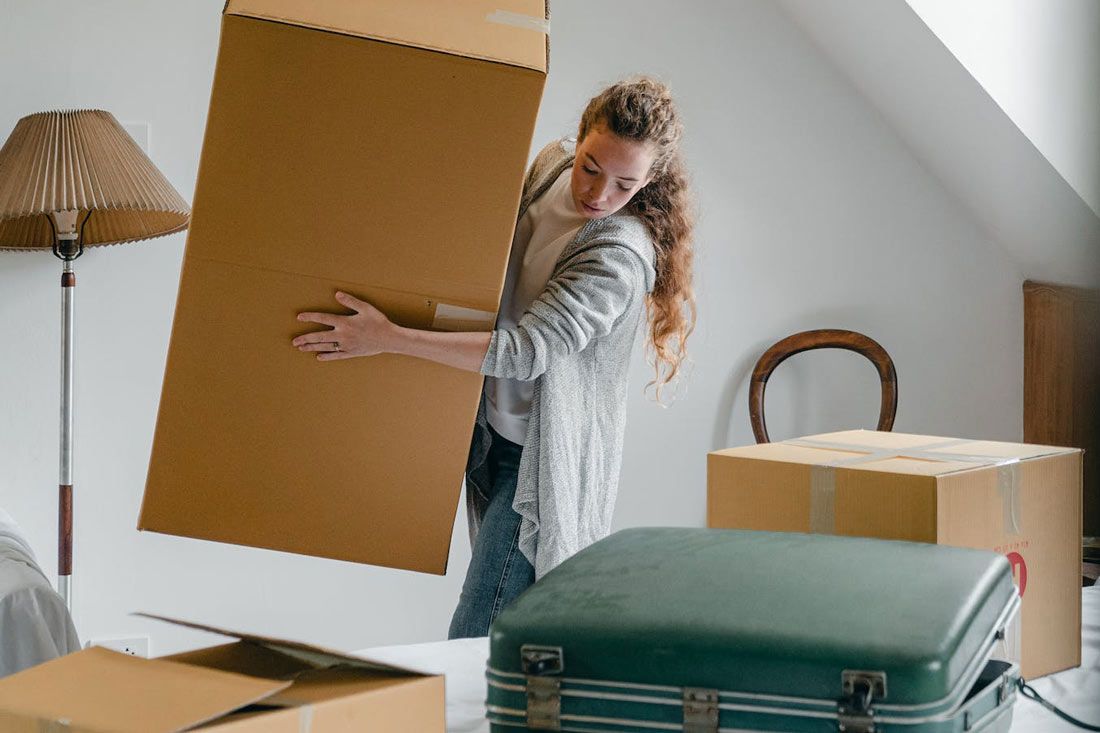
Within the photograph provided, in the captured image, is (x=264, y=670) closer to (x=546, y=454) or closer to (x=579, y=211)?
(x=546, y=454)

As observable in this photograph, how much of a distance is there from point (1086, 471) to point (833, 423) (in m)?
0.61

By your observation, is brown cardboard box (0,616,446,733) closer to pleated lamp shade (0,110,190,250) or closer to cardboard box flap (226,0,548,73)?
cardboard box flap (226,0,548,73)

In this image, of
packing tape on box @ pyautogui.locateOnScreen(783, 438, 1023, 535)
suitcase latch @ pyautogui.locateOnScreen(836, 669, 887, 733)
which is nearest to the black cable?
packing tape on box @ pyautogui.locateOnScreen(783, 438, 1023, 535)

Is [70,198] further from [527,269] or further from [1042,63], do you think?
[1042,63]

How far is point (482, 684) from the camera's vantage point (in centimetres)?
112

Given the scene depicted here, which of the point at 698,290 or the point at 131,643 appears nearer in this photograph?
the point at 131,643

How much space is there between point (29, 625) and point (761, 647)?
987 millimetres

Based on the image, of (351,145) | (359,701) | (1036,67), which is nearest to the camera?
(359,701)

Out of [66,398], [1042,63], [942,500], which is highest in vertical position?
[1042,63]

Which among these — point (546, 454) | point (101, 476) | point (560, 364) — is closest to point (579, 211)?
point (560, 364)

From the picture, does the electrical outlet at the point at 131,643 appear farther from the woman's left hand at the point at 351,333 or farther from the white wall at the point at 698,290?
the woman's left hand at the point at 351,333

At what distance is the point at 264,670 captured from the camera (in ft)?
2.29

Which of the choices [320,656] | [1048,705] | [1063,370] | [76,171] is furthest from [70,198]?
[1063,370]

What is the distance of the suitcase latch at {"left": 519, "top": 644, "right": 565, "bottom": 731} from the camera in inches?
30.3
